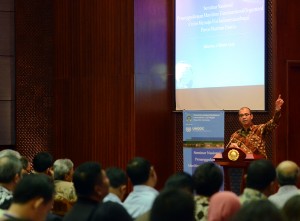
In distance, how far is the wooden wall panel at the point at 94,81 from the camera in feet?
28.9

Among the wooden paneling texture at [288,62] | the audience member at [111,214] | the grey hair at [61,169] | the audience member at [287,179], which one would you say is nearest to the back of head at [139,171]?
the audience member at [287,179]

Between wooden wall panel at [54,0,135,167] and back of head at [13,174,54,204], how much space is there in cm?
603

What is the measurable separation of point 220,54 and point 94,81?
190cm

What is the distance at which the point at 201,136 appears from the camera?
8.57m

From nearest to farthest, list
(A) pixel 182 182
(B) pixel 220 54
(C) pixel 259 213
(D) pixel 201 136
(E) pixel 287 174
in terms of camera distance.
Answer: (C) pixel 259 213 < (A) pixel 182 182 < (E) pixel 287 174 < (D) pixel 201 136 < (B) pixel 220 54

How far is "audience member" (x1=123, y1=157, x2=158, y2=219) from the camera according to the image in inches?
146

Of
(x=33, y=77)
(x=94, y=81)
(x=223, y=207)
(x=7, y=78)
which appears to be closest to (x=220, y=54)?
(x=94, y=81)

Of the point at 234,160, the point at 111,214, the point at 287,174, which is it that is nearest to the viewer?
the point at 111,214

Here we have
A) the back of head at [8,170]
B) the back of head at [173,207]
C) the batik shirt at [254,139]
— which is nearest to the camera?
the back of head at [173,207]

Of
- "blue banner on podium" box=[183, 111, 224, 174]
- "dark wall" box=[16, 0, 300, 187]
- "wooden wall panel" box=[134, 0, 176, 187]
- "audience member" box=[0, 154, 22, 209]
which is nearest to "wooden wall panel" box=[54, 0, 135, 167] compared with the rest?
"dark wall" box=[16, 0, 300, 187]

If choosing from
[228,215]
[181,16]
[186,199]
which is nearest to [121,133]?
[181,16]

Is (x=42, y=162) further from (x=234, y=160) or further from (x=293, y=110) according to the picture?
(x=293, y=110)

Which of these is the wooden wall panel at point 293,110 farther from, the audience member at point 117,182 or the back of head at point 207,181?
the back of head at point 207,181

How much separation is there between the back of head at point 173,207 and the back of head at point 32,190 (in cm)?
74
